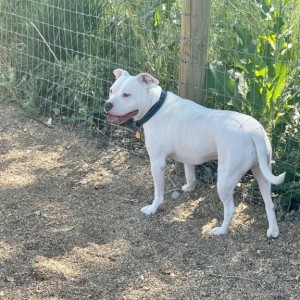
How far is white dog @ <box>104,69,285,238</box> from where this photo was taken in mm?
4109

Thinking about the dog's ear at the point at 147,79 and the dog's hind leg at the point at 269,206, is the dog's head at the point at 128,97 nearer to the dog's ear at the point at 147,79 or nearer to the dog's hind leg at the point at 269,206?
the dog's ear at the point at 147,79

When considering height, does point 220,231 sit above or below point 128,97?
below

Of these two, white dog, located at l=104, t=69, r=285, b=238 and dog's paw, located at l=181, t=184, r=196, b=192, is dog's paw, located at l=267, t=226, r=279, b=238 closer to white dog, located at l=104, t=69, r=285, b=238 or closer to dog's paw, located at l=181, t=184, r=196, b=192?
white dog, located at l=104, t=69, r=285, b=238

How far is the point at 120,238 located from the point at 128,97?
3.06ft

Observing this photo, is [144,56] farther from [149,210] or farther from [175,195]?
[149,210]

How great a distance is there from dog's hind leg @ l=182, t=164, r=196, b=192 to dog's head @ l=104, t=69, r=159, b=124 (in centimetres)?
65

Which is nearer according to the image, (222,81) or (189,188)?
(222,81)

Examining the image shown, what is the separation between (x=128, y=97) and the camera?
4473mm

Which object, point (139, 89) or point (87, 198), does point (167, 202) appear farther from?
point (139, 89)

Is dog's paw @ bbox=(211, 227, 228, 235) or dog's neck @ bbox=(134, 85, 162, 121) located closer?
dog's paw @ bbox=(211, 227, 228, 235)

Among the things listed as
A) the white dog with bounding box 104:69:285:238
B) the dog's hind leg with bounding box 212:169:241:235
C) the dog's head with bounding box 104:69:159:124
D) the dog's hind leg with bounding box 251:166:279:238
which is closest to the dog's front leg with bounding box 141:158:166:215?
the white dog with bounding box 104:69:285:238

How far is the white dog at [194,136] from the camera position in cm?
411

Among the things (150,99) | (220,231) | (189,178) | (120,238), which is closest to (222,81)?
(150,99)

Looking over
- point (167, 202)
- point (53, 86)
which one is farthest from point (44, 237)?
point (53, 86)
